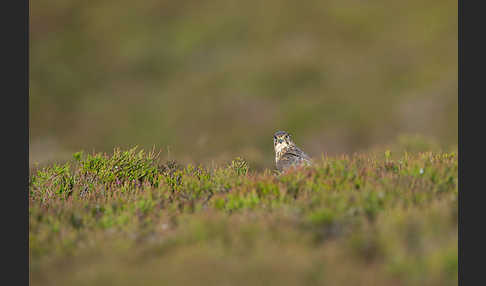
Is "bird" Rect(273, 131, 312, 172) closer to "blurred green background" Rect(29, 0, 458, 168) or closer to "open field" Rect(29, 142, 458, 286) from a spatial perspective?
"open field" Rect(29, 142, 458, 286)

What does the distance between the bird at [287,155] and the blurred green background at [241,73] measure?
45.2ft

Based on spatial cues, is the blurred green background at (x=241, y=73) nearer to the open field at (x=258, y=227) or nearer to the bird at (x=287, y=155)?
the bird at (x=287, y=155)

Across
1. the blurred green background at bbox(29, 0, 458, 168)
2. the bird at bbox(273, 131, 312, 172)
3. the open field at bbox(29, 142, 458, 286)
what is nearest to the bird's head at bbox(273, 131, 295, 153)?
the bird at bbox(273, 131, 312, 172)

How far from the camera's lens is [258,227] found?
5.46 meters

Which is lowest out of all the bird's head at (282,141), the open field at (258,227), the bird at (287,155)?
the open field at (258,227)

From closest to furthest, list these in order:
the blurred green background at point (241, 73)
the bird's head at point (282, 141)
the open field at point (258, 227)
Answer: the open field at point (258, 227) → the bird's head at point (282, 141) → the blurred green background at point (241, 73)

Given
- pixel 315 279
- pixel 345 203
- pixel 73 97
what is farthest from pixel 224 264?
pixel 73 97

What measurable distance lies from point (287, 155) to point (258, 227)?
3.55 meters

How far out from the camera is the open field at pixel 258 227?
4707 mm

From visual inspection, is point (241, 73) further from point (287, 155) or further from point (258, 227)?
point (258, 227)

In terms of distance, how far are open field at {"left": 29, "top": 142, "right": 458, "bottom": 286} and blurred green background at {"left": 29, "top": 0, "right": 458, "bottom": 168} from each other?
1611 centimetres

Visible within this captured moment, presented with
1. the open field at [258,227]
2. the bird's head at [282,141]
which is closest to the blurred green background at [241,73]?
the bird's head at [282,141]

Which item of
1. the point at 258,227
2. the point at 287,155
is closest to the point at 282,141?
the point at 287,155

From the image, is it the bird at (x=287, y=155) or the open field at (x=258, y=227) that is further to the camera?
the bird at (x=287, y=155)
